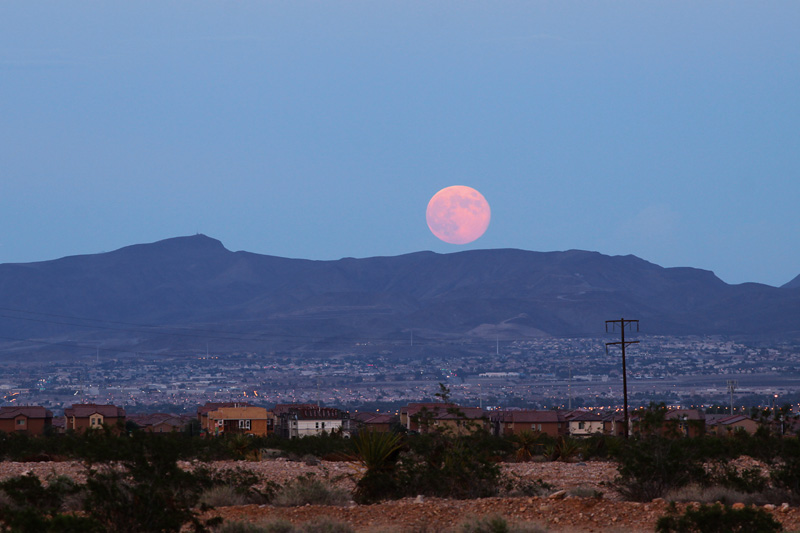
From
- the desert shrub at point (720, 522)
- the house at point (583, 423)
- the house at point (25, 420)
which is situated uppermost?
the desert shrub at point (720, 522)

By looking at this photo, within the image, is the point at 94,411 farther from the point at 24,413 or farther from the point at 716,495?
the point at 716,495

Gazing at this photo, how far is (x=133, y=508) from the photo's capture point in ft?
44.7

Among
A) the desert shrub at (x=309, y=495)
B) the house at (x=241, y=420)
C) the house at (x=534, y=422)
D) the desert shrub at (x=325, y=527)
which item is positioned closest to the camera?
the desert shrub at (x=325, y=527)

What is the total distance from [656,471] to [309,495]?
684 centimetres

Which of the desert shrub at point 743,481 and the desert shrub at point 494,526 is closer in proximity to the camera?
the desert shrub at point 494,526

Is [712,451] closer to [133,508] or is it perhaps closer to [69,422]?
[133,508]

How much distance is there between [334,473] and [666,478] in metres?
9.88

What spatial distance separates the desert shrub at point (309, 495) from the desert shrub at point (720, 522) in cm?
721

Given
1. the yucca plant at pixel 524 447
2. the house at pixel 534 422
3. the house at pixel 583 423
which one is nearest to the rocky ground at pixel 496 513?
the yucca plant at pixel 524 447

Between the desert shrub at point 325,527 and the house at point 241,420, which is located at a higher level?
the desert shrub at point 325,527

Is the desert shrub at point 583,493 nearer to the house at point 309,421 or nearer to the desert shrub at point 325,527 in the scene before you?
the desert shrub at point 325,527

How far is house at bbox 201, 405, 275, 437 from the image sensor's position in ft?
268

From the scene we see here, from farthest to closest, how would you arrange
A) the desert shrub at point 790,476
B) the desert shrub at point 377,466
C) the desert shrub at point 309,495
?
the desert shrub at point 377,466, the desert shrub at point 790,476, the desert shrub at point 309,495

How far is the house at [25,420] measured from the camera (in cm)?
7375
